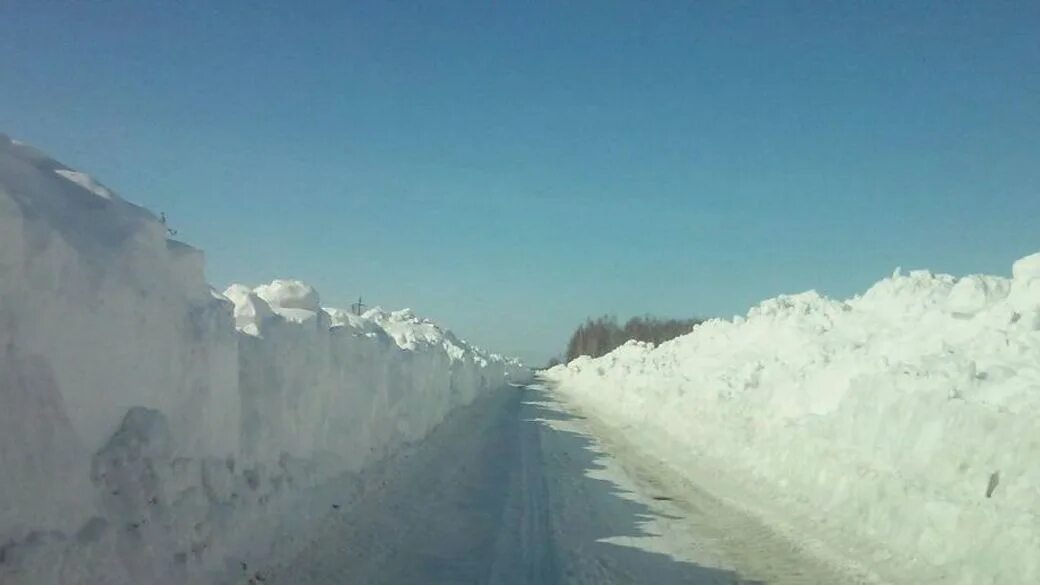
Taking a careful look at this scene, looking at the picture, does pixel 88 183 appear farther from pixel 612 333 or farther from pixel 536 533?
pixel 612 333

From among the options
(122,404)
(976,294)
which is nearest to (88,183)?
(122,404)

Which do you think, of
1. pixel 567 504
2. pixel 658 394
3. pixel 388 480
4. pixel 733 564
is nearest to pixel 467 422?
pixel 658 394

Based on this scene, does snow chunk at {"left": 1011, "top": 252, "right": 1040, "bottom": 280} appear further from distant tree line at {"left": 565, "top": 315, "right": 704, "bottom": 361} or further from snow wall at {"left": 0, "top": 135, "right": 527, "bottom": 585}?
distant tree line at {"left": 565, "top": 315, "right": 704, "bottom": 361}

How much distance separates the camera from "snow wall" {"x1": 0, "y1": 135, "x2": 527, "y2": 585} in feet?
20.6

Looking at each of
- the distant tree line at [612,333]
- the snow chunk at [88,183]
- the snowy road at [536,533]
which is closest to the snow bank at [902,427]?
the snowy road at [536,533]

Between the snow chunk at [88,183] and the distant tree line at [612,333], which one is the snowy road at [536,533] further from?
the distant tree line at [612,333]

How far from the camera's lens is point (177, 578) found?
23.8 feet

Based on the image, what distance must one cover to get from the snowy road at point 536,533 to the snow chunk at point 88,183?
3.88 meters

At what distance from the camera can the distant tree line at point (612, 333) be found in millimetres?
137000

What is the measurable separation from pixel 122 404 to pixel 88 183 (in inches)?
89.8

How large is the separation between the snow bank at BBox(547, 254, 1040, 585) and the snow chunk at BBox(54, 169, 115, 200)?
8.91m

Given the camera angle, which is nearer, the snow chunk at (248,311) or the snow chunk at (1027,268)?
the snow chunk at (248,311)

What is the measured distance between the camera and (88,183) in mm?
8602

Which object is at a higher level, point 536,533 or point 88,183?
point 88,183
